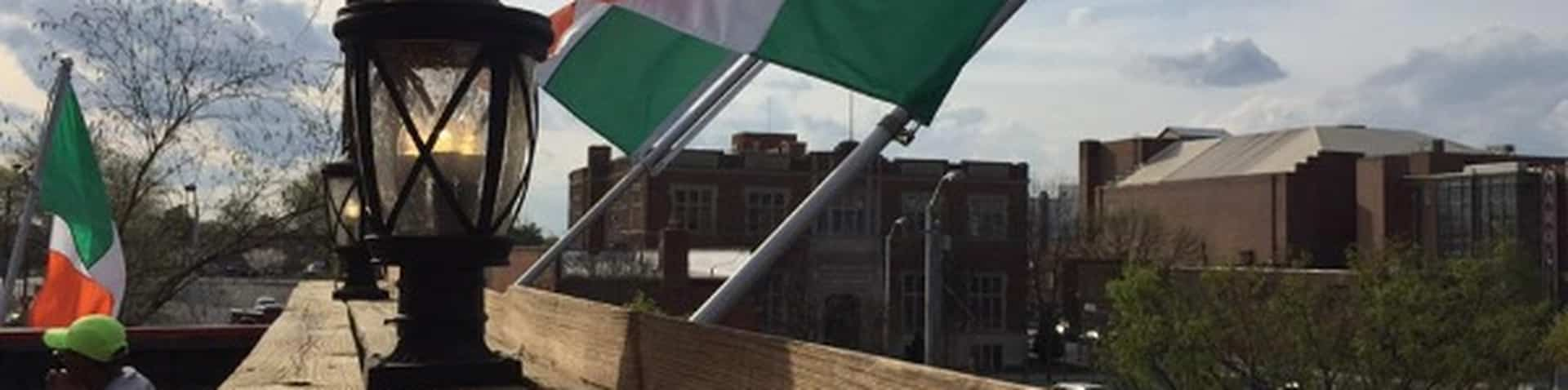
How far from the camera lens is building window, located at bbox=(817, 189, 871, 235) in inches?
2562

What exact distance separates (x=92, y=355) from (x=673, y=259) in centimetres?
4943

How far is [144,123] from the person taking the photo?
15.8 m

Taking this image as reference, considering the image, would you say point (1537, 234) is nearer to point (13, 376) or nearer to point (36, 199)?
point (36, 199)

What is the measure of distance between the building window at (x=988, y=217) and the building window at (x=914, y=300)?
10.3 ft

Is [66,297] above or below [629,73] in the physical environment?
below

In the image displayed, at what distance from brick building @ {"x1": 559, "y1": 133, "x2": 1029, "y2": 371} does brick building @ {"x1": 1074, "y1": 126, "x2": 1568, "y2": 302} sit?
307 inches

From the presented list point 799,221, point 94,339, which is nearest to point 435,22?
point 94,339

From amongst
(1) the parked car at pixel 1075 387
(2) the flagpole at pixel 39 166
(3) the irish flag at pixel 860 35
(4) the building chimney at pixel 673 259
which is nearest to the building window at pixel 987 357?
(1) the parked car at pixel 1075 387

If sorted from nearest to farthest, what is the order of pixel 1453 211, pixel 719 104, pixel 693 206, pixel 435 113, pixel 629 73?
1. pixel 435 113
2. pixel 629 73
3. pixel 719 104
4. pixel 693 206
5. pixel 1453 211

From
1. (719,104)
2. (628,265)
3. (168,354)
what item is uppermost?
(719,104)

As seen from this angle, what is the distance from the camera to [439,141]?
3.55 metres

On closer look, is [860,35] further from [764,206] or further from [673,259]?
[764,206]

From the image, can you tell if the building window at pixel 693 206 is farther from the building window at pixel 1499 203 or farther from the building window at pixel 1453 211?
the building window at pixel 1453 211

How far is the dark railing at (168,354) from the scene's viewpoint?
6.86 meters
